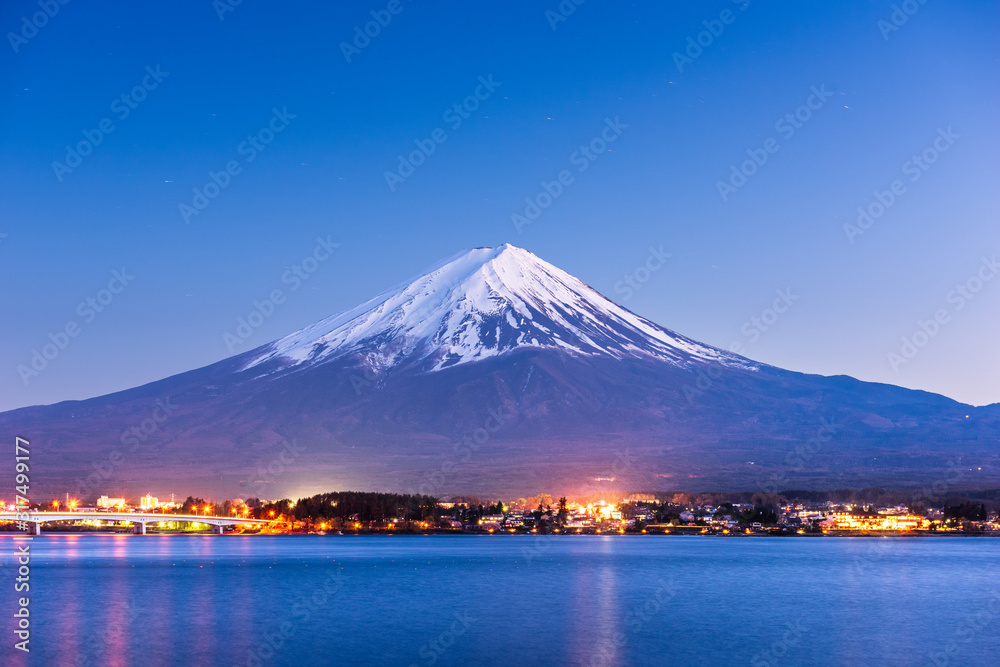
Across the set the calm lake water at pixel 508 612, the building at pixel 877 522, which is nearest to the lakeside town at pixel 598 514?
the building at pixel 877 522

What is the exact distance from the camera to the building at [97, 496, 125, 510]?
143750mm

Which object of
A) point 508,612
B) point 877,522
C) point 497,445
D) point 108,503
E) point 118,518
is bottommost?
point 508,612

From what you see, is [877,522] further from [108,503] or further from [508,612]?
[508,612]

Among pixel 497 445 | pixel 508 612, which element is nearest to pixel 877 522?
pixel 497 445

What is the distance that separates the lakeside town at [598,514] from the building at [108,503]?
153 millimetres

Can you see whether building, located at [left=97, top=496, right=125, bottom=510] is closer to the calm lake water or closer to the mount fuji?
the mount fuji

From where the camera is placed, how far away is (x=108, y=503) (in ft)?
479

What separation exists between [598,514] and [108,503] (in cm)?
6045

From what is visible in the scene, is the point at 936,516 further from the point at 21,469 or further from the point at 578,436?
the point at 21,469

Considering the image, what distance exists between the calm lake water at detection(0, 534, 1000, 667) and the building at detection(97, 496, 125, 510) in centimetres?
6296

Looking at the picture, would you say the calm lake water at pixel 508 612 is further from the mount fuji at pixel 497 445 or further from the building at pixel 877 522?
the mount fuji at pixel 497 445

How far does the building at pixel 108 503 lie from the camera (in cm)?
14375

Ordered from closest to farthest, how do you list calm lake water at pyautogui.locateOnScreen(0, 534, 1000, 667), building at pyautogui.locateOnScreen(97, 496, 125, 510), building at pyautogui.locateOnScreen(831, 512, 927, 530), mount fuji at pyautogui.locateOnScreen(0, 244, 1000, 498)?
calm lake water at pyautogui.locateOnScreen(0, 534, 1000, 667) → building at pyautogui.locateOnScreen(831, 512, 927, 530) → building at pyautogui.locateOnScreen(97, 496, 125, 510) → mount fuji at pyautogui.locateOnScreen(0, 244, 1000, 498)

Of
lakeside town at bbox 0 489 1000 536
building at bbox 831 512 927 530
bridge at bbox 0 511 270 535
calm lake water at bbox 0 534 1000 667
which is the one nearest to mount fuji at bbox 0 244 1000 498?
lakeside town at bbox 0 489 1000 536
